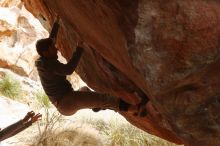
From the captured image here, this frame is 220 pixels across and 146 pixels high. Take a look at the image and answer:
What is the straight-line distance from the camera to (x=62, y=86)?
590cm

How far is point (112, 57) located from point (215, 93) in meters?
1.62

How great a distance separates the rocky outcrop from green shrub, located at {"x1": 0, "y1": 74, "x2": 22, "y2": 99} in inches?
57.2

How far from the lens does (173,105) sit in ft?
12.2

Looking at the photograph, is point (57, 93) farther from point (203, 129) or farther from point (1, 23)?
point (1, 23)

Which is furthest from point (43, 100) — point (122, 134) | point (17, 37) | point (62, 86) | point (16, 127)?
point (62, 86)

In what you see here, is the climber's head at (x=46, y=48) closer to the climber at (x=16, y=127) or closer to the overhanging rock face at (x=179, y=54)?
the climber at (x=16, y=127)

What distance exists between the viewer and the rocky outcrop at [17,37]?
15.5 metres

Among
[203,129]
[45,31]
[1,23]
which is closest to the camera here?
[203,129]

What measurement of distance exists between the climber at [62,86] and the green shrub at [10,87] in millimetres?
8016

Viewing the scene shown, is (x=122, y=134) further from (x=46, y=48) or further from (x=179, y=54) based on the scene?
(x=179, y=54)

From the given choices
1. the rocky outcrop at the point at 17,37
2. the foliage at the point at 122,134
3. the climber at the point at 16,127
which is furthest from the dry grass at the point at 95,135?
the rocky outcrop at the point at 17,37

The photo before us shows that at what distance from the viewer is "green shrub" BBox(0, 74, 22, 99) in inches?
542

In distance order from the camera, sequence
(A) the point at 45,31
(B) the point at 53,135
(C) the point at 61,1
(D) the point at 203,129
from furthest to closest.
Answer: (A) the point at 45,31 → (B) the point at 53,135 → (C) the point at 61,1 → (D) the point at 203,129

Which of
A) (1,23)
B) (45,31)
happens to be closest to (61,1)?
(1,23)
